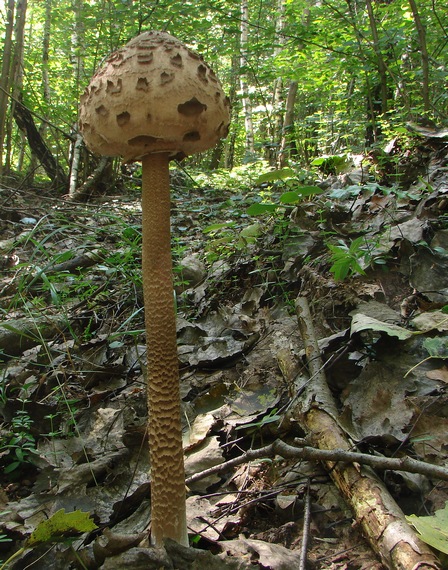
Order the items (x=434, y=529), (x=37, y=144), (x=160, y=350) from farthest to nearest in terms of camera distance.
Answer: (x=37, y=144) < (x=160, y=350) < (x=434, y=529)

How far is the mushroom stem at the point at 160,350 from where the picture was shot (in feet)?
5.58

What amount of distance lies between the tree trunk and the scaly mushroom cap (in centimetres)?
724

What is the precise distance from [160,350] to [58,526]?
0.72 m

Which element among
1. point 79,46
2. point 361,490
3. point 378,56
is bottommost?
point 361,490

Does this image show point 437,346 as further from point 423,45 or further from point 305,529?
point 423,45

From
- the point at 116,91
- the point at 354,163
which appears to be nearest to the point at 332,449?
the point at 116,91

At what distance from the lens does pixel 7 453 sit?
7.49ft

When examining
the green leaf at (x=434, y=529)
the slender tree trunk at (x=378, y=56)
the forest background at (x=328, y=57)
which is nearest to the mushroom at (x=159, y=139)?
the green leaf at (x=434, y=529)

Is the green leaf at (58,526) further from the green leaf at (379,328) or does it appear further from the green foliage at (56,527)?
the green leaf at (379,328)

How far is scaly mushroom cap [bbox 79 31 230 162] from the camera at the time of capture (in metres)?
1.52

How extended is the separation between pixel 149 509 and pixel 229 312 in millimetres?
1701

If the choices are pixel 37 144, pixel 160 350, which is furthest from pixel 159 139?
pixel 37 144

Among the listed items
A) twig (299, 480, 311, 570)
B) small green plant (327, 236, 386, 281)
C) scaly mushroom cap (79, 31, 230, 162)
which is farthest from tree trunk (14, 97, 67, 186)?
twig (299, 480, 311, 570)

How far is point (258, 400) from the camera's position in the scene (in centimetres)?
243
